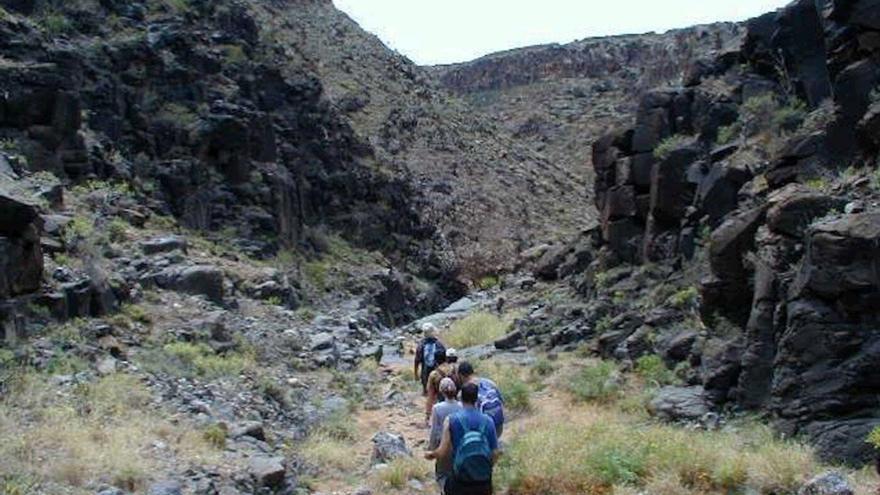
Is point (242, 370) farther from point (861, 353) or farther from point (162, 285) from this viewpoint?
point (861, 353)

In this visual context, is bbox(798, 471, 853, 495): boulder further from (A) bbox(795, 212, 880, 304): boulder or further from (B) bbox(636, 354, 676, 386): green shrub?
(B) bbox(636, 354, 676, 386): green shrub

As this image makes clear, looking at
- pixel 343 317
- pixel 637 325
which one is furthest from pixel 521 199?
pixel 637 325

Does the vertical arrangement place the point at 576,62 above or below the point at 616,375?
above

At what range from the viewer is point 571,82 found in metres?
82.1

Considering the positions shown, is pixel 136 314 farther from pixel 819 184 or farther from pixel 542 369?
pixel 819 184

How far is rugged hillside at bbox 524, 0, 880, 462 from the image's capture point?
1129 cm

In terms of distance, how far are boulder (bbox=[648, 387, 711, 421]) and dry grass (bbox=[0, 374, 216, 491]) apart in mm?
6920

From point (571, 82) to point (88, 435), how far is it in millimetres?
75206

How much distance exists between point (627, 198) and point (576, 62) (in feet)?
209

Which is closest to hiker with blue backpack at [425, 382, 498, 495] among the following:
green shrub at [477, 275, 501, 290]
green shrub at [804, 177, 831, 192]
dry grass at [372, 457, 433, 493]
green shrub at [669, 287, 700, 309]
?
dry grass at [372, 457, 433, 493]

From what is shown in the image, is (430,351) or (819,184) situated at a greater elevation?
(819,184)

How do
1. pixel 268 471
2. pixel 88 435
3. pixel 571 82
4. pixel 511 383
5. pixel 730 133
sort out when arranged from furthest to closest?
1. pixel 571 82
2. pixel 730 133
3. pixel 511 383
4. pixel 268 471
5. pixel 88 435

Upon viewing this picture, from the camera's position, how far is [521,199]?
55.7 metres

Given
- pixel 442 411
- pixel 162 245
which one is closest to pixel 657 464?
pixel 442 411
